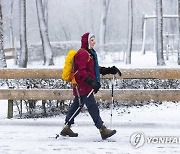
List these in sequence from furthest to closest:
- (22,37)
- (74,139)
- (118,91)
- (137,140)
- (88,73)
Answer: (22,37) → (118,91) → (74,139) → (137,140) → (88,73)

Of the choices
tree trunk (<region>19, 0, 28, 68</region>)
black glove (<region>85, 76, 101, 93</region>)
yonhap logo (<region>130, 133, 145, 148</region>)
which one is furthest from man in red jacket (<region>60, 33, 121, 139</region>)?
tree trunk (<region>19, 0, 28, 68</region>)

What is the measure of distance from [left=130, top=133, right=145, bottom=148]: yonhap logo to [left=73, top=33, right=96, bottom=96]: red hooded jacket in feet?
3.87

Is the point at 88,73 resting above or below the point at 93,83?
above

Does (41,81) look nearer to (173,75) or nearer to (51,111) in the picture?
(51,111)

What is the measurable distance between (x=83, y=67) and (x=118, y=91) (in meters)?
2.09

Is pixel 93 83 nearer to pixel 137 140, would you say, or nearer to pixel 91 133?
pixel 137 140

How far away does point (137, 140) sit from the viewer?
7.89 meters

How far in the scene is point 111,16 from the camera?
72.9m

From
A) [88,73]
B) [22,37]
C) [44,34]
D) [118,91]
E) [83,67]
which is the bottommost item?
[118,91]

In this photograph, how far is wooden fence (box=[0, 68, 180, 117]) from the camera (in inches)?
367

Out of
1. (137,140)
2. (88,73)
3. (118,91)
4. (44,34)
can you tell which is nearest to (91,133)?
(137,140)

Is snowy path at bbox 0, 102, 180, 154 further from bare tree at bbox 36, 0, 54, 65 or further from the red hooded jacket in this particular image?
bare tree at bbox 36, 0, 54, 65

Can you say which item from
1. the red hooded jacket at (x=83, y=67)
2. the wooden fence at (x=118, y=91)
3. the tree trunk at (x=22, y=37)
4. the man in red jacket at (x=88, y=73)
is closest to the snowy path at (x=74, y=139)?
the man in red jacket at (x=88, y=73)

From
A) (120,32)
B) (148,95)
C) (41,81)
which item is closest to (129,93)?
(148,95)
